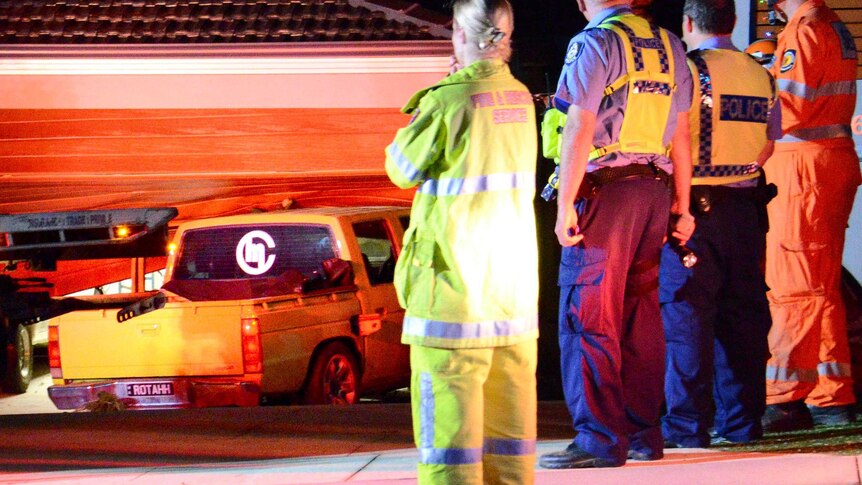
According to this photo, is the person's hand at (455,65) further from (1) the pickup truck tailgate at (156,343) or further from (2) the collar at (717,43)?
(1) the pickup truck tailgate at (156,343)

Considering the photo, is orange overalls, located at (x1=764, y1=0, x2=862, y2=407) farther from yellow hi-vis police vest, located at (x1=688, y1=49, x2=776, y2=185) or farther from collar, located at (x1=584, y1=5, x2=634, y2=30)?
collar, located at (x1=584, y1=5, x2=634, y2=30)

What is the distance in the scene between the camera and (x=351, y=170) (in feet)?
45.5

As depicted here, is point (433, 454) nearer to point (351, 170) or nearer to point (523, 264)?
point (523, 264)

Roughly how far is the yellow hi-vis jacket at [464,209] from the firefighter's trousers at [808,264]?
2.15 metres

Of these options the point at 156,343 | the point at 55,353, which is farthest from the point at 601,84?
the point at 55,353

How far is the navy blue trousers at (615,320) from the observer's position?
15.1ft

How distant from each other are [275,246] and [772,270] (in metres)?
4.39

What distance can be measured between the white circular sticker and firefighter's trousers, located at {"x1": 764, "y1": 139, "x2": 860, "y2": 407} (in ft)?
14.5

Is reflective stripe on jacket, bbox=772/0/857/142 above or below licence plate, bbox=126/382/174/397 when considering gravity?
above

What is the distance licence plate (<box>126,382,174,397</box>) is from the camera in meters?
8.14

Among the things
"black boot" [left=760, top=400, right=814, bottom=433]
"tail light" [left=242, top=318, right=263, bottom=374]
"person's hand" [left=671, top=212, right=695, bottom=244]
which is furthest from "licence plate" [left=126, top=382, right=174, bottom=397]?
"person's hand" [left=671, top=212, right=695, bottom=244]

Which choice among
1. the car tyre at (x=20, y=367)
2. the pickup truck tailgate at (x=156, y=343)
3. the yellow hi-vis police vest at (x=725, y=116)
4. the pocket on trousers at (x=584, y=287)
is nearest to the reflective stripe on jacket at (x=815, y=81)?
the yellow hi-vis police vest at (x=725, y=116)

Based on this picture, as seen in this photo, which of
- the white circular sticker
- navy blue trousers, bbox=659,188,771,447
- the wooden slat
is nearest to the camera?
navy blue trousers, bbox=659,188,771,447

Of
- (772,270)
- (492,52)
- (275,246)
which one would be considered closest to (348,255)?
(275,246)
